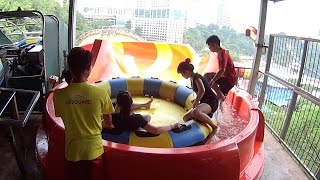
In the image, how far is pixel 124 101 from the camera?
2457 millimetres

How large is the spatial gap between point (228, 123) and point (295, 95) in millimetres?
927

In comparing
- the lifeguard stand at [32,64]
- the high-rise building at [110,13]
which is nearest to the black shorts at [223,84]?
the lifeguard stand at [32,64]

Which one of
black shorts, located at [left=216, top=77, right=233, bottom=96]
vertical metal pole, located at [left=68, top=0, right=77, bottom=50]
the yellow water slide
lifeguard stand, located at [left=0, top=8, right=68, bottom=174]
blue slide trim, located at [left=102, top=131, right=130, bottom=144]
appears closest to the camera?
blue slide trim, located at [left=102, top=131, right=130, bottom=144]

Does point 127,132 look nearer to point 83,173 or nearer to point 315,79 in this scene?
point 83,173

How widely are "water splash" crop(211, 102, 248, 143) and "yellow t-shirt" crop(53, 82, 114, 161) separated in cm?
181

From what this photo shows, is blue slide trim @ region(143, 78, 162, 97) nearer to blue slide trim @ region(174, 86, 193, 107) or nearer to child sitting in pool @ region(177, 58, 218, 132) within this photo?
blue slide trim @ region(174, 86, 193, 107)

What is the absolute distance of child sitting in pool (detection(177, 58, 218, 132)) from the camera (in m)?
3.14

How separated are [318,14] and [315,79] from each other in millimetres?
1441

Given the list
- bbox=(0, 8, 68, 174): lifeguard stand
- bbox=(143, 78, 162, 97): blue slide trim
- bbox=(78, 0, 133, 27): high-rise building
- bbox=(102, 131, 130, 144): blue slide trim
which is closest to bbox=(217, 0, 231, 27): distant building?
bbox=(78, 0, 133, 27): high-rise building

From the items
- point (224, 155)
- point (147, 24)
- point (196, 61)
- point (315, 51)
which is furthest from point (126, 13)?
point (224, 155)

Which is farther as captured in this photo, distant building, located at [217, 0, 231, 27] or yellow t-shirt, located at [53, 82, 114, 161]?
→ distant building, located at [217, 0, 231, 27]

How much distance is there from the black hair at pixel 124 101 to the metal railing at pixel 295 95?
199cm

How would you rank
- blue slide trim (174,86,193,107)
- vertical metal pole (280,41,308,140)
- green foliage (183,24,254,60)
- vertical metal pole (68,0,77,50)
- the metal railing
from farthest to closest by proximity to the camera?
1. green foliage (183,24,254,60)
2. vertical metal pole (68,0,77,50)
3. blue slide trim (174,86,193,107)
4. vertical metal pole (280,41,308,140)
5. the metal railing

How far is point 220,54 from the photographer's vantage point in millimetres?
3709
